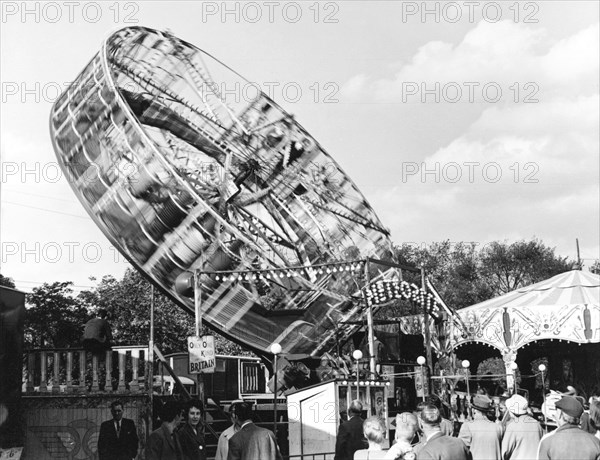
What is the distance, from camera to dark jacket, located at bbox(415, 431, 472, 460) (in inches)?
254

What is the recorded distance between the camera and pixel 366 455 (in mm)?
6367

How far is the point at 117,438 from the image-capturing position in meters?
12.2

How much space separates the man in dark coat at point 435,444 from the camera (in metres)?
6.46

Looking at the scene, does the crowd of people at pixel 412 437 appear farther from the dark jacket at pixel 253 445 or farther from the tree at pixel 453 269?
the tree at pixel 453 269

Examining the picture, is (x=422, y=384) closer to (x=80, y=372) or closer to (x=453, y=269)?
(x=80, y=372)

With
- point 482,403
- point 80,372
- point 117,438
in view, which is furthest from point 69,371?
point 482,403

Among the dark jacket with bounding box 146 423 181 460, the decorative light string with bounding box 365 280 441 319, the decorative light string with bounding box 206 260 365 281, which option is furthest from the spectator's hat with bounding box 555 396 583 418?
the decorative light string with bounding box 365 280 441 319

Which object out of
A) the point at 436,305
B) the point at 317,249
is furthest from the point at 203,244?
the point at 436,305

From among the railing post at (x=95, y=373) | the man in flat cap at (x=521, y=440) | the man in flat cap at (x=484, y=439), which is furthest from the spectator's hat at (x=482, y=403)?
the railing post at (x=95, y=373)

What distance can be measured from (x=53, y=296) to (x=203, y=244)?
26168 millimetres

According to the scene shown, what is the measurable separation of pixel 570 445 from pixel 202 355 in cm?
842

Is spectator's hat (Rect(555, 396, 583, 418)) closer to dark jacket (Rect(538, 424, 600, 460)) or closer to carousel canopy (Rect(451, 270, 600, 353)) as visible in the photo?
dark jacket (Rect(538, 424, 600, 460))

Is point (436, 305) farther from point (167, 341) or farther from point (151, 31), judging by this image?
point (167, 341)

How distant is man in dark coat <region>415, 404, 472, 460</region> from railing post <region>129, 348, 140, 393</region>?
765 cm
